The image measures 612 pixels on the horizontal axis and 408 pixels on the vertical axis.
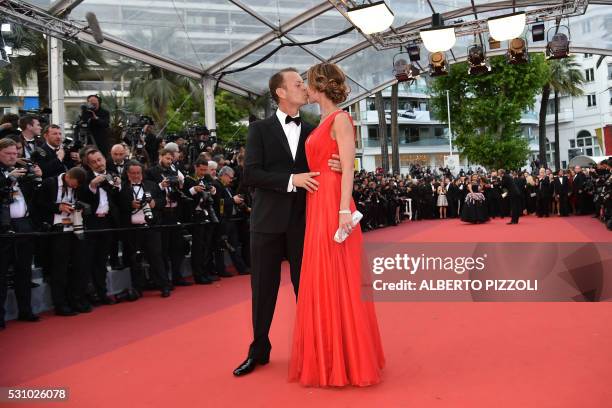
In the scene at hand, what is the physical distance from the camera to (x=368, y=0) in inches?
473

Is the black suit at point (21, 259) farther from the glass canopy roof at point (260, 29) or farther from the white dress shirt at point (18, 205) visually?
the glass canopy roof at point (260, 29)

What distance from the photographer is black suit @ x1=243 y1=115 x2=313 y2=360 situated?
385cm

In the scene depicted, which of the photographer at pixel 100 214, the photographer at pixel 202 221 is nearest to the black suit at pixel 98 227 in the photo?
the photographer at pixel 100 214

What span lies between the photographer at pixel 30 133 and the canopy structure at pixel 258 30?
8.36 feet

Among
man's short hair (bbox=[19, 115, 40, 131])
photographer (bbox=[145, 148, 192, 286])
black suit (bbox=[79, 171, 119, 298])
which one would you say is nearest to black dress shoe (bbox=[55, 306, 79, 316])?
black suit (bbox=[79, 171, 119, 298])

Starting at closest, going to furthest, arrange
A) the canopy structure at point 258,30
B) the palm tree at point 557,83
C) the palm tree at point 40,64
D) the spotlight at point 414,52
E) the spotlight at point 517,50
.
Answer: the canopy structure at point 258,30, the spotlight at point 517,50, the spotlight at point 414,52, the palm tree at point 40,64, the palm tree at point 557,83

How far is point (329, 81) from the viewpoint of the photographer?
3.56 m

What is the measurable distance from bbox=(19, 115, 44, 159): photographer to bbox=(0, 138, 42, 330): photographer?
86 cm

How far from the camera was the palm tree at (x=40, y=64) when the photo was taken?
64.6 feet

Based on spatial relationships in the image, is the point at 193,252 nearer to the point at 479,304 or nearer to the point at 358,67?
the point at 479,304

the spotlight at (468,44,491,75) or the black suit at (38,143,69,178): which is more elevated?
the spotlight at (468,44,491,75)

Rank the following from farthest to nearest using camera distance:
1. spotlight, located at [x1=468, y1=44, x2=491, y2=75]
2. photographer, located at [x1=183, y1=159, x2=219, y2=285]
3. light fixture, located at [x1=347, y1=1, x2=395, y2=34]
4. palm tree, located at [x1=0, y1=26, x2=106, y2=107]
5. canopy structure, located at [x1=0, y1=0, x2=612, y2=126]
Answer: palm tree, located at [x1=0, y1=26, x2=106, y2=107], spotlight, located at [x1=468, y1=44, x2=491, y2=75], light fixture, located at [x1=347, y1=1, x2=395, y2=34], canopy structure, located at [x1=0, y1=0, x2=612, y2=126], photographer, located at [x1=183, y1=159, x2=219, y2=285]

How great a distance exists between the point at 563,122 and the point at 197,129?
5487cm

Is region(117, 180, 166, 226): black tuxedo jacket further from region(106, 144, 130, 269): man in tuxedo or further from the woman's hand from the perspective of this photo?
the woman's hand
